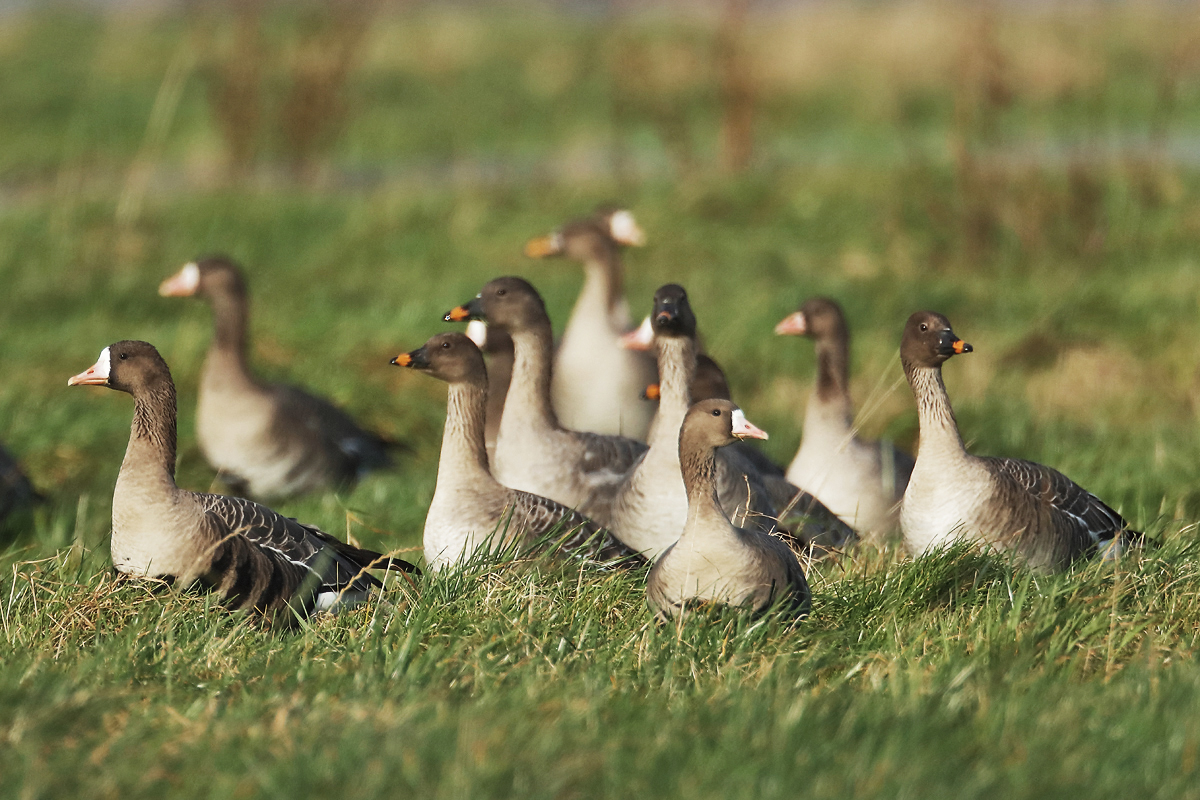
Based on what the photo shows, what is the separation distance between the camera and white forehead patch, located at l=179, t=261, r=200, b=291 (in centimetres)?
932

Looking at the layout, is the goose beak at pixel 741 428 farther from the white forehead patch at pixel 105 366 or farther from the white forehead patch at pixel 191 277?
the white forehead patch at pixel 191 277

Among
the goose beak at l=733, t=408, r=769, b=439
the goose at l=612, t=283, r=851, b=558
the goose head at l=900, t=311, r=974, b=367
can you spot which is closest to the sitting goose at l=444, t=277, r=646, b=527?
the goose at l=612, t=283, r=851, b=558

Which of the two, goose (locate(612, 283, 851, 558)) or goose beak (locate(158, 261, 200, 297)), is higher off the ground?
goose beak (locate(158, 261, 200, 297))

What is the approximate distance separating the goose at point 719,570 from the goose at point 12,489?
4.14 m

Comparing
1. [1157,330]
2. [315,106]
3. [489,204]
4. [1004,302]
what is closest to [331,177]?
[315,106]

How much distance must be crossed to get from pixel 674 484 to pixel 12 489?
3728 millimetres

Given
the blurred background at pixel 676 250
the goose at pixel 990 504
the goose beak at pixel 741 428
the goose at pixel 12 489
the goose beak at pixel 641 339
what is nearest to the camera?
the goose beak at pixel 741 428

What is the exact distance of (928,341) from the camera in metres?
6.09

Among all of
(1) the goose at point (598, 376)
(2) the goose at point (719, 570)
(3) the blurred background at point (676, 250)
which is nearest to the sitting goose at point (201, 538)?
(2) the goose at point (719, 570)

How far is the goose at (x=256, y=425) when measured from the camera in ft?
29.2

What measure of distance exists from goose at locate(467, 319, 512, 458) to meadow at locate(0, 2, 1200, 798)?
64 centimetres

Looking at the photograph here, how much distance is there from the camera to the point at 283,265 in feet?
43.2

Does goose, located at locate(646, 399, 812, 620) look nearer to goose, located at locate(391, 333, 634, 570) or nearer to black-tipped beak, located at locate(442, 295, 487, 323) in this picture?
→ goose, located at locate(391, 333, 634, 570)

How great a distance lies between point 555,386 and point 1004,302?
4414mm
